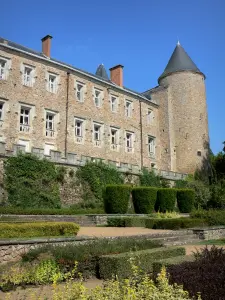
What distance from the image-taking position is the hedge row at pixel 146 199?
1755 centimetres

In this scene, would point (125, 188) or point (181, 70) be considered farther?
point (181, 70)

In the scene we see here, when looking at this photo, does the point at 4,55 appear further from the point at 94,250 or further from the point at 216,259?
the point at 216,259

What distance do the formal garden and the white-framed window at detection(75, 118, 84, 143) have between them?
4421 mm

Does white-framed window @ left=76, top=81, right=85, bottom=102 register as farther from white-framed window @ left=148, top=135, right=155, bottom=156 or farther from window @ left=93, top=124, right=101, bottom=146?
white-framed window @ left=148, top=135, right=155, bottom=156

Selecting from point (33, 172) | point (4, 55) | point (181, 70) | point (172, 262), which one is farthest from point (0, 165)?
point (181, 70)

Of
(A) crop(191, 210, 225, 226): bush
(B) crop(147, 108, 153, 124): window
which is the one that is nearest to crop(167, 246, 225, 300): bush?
(A) crop(191, 210, 225, 226): bush

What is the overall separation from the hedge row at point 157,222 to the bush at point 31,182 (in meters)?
→ 4.77

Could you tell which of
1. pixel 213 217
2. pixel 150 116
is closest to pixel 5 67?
pixel 150 116

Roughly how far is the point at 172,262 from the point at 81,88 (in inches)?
896

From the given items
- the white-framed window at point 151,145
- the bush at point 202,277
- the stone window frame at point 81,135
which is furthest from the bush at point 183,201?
the bush at point 202,277

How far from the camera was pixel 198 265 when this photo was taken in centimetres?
508

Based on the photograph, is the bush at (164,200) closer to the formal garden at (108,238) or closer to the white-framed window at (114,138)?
the formal garden at (108,238)

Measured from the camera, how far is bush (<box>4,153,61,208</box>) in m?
17.0

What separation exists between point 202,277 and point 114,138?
79.7 feet
